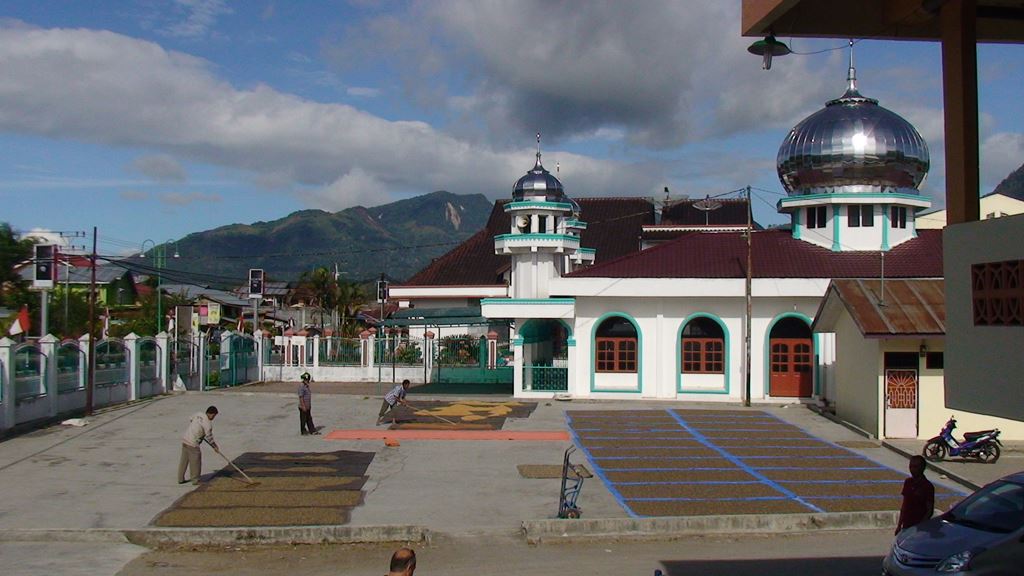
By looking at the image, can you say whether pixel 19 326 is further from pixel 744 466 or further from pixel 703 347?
pixel 744 466

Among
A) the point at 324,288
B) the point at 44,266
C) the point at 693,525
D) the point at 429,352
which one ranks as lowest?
the point at 693,525

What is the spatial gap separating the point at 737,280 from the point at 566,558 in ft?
58.9

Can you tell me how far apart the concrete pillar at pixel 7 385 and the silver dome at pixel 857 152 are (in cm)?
2360

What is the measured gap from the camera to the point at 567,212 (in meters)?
32.4

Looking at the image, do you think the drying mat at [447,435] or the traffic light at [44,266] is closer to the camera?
the drying mat at [447,435]

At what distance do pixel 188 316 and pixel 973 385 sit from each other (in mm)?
36375

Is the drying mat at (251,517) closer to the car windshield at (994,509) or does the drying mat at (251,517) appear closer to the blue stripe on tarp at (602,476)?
the blue stripe on tarp at (602,476)

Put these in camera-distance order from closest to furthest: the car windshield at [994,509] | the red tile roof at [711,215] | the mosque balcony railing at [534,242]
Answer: the car windshield at [994,509] → the mosque balcony railing at [534,242] → the red tile roof at [711,215]

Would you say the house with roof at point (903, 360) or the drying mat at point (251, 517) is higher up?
the house with roof at point (903, 360)

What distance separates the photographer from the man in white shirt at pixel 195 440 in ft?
50.3

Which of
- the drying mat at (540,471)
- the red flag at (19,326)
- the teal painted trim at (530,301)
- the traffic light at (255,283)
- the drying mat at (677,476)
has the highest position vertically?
the traffic light at (255,283)

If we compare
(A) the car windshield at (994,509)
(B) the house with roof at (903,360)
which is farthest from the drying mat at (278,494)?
(B) the house with roof at (903,360)

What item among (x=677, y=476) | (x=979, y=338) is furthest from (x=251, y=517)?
(x=979, y=338)

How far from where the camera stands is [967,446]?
18.6 m
